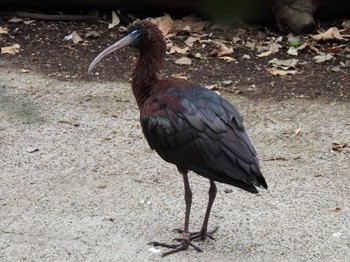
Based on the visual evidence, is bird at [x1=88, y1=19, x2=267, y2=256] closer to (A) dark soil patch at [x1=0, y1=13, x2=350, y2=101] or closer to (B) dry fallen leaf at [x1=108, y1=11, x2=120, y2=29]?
(A) dark soil patch at [x1=0, y1=13, x2=350, y2=101]

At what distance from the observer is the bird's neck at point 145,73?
429cm

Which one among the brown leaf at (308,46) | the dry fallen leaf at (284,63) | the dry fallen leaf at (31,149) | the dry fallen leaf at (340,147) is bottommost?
the dry fallen leaf at (31,149)

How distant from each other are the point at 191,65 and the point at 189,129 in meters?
3.50

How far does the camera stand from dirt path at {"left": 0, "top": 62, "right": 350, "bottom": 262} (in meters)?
4.16

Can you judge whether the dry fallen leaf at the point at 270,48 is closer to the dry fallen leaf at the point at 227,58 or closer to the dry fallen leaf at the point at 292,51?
the dry fallen leaf at the point at 292,51

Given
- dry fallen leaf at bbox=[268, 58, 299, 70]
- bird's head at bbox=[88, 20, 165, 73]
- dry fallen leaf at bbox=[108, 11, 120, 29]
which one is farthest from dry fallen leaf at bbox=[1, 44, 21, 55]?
bird's head at bbox=[88, 20, 165, 73]

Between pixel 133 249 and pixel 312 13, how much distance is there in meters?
4.32

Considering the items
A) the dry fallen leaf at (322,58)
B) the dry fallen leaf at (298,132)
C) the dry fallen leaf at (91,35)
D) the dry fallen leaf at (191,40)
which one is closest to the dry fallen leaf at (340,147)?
the dry fallen leaf at (298,132)

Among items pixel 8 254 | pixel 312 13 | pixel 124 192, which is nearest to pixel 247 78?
pixel 312 13

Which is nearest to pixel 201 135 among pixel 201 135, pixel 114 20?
pixel 201 135

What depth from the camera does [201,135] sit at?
3.89 m

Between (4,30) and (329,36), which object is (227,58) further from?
(4,30)

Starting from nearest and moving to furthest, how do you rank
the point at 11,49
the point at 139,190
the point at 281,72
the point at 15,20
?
the point at 139,190 < the point at 281,72 < the point at 11,49 < the point at 15,20

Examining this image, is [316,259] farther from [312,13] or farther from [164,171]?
[312,13]
